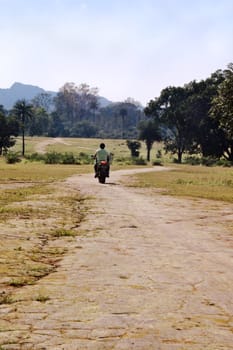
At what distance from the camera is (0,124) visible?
325ft

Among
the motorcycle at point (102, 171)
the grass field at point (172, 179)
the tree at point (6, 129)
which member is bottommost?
the grass field at point (172, 179)

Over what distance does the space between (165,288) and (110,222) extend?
5.65 meters

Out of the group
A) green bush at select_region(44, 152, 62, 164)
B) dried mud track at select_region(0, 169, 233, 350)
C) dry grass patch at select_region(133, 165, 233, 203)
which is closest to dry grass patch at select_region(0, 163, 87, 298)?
dried mud track at select_region(0, 169, 233, 350)

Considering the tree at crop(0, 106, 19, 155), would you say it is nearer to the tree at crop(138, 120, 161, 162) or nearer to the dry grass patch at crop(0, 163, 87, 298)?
the tree at crop(138, 120, 161, 162)

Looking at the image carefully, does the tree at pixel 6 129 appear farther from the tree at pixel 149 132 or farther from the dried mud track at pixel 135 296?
the dried mud track at pixel 135 296

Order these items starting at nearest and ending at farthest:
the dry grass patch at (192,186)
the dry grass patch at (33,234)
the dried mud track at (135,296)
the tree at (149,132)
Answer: the dried mud track at (135,296) < the dry grass patch at (33,234) < the dry grass patch at (192,186) < the tree at (149,132)

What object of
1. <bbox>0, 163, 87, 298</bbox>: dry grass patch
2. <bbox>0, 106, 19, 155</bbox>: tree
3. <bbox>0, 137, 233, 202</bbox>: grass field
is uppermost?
<bbox>0, 106, 19, 155</bbox>: tree

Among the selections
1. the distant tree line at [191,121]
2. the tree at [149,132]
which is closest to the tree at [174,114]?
the distant tree line at [191,121]

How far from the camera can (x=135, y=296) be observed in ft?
18.4

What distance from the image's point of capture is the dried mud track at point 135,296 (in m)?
4.35

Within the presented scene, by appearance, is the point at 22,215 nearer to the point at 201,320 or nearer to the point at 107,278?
the point at 107,278

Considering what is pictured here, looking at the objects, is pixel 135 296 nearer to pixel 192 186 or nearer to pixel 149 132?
pixel 192 186

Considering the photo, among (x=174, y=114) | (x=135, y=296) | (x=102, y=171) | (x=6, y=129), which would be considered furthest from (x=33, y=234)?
(x=6, y=129)

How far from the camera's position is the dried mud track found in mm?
4348
